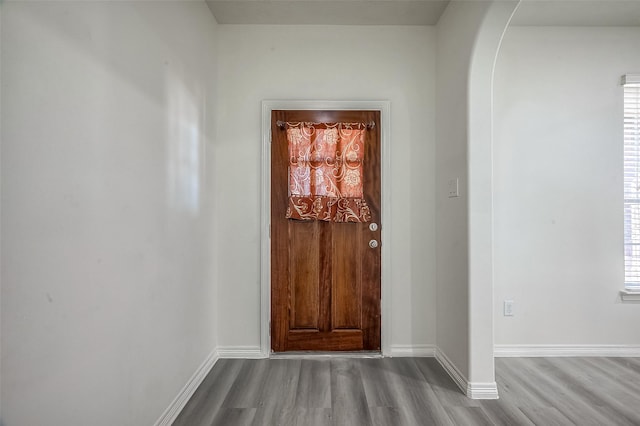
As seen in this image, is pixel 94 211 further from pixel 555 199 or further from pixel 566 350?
pixel 566 350

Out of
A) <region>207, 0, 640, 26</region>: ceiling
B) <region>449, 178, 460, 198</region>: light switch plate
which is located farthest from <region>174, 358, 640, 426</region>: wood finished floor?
<region>207, 0, 640, 26</region>: ceiling

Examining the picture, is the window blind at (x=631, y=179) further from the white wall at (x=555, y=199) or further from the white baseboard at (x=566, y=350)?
the white baseboard at (x=566, y=350)

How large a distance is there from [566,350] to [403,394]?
1.65 m

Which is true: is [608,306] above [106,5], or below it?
below

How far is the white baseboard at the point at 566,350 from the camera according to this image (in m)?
2.53

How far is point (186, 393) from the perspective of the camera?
192 centimetres

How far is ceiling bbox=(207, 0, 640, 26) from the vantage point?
228 cm

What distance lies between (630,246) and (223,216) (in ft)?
11.7

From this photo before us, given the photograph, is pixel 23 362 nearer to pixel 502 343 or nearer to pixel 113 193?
pixel 113 193

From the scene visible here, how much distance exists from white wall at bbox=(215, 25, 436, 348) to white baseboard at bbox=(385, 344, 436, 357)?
0.07 metres

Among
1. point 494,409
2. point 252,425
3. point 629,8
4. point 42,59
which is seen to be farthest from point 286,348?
point 629,8

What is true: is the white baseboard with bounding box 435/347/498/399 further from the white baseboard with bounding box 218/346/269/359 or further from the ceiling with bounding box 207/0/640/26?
the ceiling with bounding box 207/0/640/26

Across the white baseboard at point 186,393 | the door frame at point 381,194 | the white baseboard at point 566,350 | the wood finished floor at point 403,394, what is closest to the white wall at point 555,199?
the white baseboard at point 566,350

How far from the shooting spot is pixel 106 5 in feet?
3.95
